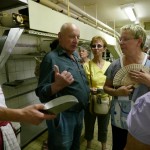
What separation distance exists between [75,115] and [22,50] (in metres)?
1.60

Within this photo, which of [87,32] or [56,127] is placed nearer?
[56,127]

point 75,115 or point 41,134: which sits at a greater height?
point 75,115

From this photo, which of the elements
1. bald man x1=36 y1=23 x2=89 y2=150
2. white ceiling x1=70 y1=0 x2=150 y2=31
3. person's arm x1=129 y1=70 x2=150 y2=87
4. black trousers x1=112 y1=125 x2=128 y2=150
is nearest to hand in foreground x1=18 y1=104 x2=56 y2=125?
bald man x1=36 y1=23 x2=89 y2=150

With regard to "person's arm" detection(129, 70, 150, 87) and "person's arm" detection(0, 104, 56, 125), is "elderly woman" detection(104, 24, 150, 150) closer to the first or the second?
"person's arm" detection(129, 70, 150, 87)

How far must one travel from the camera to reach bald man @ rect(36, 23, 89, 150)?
4.98ft

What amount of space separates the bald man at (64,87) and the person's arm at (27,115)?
0.59 m

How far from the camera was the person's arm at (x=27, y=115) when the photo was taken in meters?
0.79

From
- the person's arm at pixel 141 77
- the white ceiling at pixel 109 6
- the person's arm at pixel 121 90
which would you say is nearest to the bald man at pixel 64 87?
the person's arm at pixel 121 90

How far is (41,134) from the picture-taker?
3.04 meters

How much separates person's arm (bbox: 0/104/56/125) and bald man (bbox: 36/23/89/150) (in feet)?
1.92

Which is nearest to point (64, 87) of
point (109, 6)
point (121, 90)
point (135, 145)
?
point (121, 90)

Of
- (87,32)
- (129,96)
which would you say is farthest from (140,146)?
(87,32)

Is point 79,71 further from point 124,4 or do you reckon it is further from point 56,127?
point 124,4

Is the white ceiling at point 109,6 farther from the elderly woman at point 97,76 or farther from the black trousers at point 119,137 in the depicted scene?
the black trousers at point 119,137
